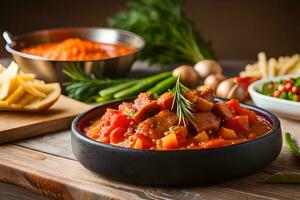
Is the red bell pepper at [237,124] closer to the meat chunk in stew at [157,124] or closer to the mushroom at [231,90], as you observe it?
the meat chunk in stew at [157,124]

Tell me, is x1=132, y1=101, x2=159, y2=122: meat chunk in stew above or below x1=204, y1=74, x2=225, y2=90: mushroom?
above

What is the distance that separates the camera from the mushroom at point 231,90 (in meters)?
4.50

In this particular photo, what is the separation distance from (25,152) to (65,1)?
4.06m

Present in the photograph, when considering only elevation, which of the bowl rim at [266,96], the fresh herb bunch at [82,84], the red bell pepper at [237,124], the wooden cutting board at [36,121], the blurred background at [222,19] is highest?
the red bell pepper at [237,124]

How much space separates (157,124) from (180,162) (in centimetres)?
23

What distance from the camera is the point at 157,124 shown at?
3.08 metres

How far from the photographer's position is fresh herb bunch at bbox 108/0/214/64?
5.74 metres

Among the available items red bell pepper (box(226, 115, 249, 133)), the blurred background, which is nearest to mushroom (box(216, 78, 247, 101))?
red bell pepper (box(226, 115, 249, 133))

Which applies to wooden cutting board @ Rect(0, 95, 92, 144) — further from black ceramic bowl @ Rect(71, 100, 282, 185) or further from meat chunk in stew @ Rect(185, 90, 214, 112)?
meat chunk in stew @ Rect(185, 90, 214, 112)

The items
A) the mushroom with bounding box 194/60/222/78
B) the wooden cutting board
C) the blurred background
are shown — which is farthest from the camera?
the blurred background

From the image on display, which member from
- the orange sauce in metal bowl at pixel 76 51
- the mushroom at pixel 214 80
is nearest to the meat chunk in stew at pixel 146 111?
the mushroom at pixel 214 80

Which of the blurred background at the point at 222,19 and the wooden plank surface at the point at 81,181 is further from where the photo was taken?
the blurred background at the point at 222,19

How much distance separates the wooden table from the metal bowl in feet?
3.48

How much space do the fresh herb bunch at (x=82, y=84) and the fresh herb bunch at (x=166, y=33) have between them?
40.6 inches
